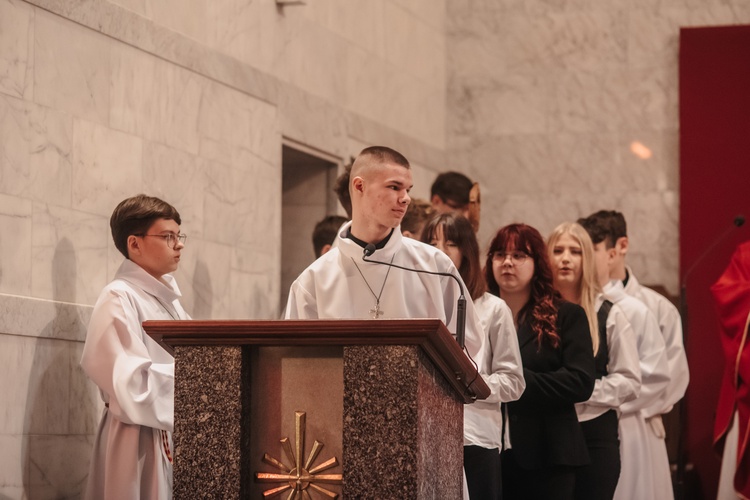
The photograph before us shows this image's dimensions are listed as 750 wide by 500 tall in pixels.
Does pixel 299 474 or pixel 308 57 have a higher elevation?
pixel 308 57

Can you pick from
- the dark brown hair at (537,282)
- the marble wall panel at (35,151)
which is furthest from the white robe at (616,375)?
the marble wall panel at (35,151)

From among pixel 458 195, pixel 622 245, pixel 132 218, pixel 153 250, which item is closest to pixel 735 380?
pixel 622 245

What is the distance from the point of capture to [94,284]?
22.0ft

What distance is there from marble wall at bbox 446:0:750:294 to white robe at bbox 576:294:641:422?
→ 3919mm

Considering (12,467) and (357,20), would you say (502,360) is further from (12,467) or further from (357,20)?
(357,20)

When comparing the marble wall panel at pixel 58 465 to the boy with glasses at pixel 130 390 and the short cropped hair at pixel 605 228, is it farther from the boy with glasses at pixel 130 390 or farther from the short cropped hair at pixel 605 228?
the short cropped hair at pixel 605 228

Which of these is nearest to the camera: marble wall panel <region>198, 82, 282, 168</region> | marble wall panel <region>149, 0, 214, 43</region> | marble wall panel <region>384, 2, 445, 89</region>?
marble wall panel <region>149, 0, 214, 43</region>

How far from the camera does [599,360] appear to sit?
7141 millimetres

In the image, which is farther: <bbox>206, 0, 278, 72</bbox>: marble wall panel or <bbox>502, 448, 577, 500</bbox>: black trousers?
<bbox>206, 0, 278, 72</bbox>: marble wall panel

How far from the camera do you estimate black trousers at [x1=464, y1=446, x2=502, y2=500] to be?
5.75 meters

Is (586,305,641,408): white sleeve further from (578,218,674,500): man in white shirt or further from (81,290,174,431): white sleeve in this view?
(81,290,174,431): white sleeve

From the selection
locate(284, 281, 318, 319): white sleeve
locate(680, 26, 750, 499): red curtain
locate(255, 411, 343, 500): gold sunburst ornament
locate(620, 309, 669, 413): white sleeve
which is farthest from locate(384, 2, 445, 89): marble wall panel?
locate(255, 411, 343, 500): gold sunburst ornament

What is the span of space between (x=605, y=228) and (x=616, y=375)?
1.79 meters

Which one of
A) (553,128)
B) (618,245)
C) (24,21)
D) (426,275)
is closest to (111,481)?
(426,275)
